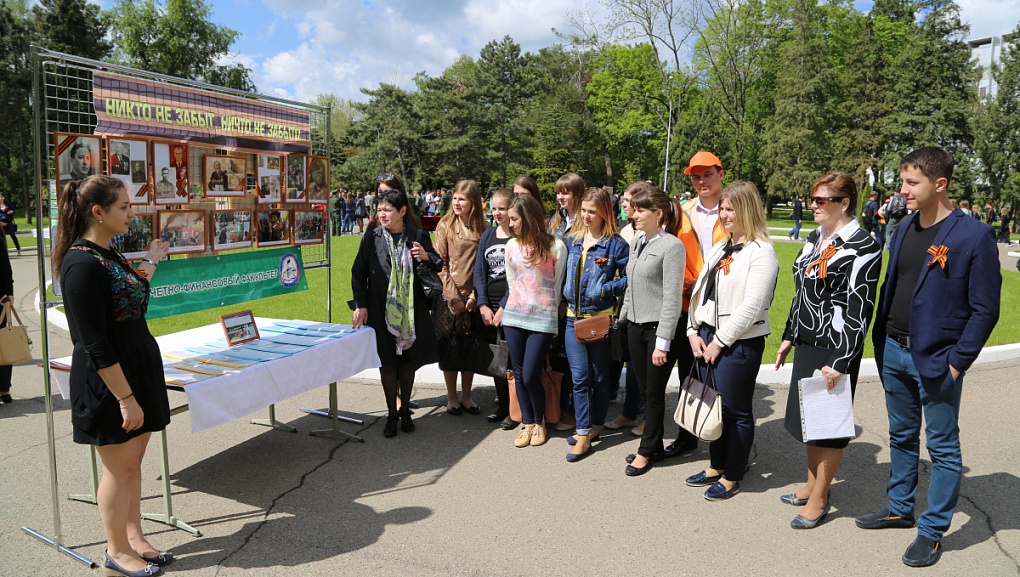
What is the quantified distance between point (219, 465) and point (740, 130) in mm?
45091

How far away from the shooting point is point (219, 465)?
15.3 ft

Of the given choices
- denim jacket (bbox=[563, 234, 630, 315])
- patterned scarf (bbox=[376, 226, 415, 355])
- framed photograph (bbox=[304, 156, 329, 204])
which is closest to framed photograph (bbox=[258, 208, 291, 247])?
framed photograph (bbox=[304, 156, 329, 204])

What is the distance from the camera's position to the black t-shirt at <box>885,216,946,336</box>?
3451 millimetres

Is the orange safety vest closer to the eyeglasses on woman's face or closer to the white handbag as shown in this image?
the white handbag

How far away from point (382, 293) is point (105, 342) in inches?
94.2

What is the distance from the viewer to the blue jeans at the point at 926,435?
3.40 meters

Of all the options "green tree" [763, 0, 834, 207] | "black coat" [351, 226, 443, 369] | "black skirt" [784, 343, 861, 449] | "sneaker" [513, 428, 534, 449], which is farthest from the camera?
"green tree" [763, 0, 834, 207]

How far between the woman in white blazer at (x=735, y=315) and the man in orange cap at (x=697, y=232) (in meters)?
0.63

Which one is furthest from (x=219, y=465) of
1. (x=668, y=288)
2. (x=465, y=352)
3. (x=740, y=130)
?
(x=740, y=130)

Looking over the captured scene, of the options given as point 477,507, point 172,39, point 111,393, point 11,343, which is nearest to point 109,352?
point 111,393

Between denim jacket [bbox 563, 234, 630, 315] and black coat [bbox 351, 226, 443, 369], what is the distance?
42.2 inches

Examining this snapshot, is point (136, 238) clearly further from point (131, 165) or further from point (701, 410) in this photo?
point (701, 410)

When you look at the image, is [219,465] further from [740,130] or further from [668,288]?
[740,130]

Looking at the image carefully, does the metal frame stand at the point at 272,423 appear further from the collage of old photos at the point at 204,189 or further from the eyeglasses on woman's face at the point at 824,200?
the eyeglasses on woman's face at the point at 824,200
